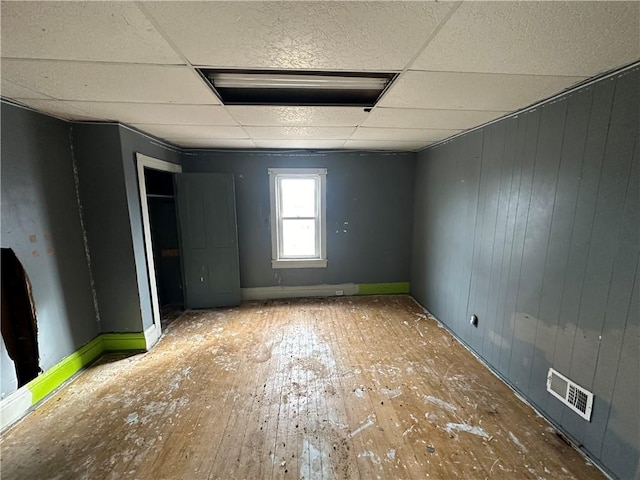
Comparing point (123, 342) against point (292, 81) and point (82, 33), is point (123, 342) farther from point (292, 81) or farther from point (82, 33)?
point (292, 81)

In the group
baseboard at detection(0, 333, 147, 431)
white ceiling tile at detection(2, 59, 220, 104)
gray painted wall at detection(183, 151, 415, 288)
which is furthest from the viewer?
gray painted wall at detection(183, 151, 415, 288)

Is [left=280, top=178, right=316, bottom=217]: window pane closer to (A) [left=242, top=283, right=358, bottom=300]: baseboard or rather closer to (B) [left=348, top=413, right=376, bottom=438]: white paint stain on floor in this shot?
(A) [left=242, top=283, right=358, bottom=300]: baseboard

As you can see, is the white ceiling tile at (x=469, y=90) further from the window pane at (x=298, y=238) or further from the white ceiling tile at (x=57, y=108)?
the window pane at (x=298, y=238)

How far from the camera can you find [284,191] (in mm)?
4098

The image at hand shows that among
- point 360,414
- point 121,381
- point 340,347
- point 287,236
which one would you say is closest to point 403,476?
point 360,414

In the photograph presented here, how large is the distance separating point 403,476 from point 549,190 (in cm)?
205

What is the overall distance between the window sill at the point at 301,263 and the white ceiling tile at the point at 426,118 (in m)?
2.26

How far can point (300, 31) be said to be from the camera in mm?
1066

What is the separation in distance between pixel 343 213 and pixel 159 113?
8.76 feet

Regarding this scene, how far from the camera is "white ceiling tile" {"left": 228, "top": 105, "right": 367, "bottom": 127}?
2.04m

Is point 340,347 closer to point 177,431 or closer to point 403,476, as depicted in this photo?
point 403,476

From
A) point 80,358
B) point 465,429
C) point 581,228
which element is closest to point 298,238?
point 80,358

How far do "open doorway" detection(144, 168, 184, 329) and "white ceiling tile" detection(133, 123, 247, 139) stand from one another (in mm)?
1031

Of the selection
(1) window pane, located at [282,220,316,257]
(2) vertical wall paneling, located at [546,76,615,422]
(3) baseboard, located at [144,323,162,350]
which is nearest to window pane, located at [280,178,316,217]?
(1) window pane, located at [282,220,316,257]
